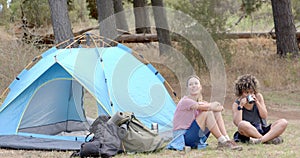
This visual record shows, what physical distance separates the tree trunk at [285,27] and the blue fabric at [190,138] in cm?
802

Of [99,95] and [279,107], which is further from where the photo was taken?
[279,107]

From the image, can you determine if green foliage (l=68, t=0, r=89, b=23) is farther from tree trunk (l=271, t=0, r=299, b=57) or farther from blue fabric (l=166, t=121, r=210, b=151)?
blue fabric (l=166, t=121, r=210, b=151)

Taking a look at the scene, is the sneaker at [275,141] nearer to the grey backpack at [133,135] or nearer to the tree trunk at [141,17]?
the grey backpack at [133,135]

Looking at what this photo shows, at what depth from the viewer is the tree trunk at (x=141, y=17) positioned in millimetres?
16156

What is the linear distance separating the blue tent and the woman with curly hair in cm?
114

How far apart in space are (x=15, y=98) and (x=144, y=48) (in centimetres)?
950

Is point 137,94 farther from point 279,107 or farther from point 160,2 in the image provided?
point 160,2

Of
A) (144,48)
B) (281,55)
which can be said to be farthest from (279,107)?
(144,48)

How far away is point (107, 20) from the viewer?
1209 cm

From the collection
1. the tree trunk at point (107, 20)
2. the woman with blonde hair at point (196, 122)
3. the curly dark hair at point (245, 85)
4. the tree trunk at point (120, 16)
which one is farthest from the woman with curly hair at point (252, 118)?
the tree trunk at point (120, 16)

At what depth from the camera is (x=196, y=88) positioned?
6008 mm

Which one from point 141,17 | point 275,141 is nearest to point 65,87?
point 275,141

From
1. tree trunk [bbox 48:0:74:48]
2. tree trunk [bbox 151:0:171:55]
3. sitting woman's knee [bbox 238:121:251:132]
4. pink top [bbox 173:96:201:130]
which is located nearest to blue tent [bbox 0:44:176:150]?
pink top [bbox 173:96:201:130]

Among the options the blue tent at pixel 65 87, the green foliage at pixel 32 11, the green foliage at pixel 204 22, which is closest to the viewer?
the blue tent at pixel 65 87
